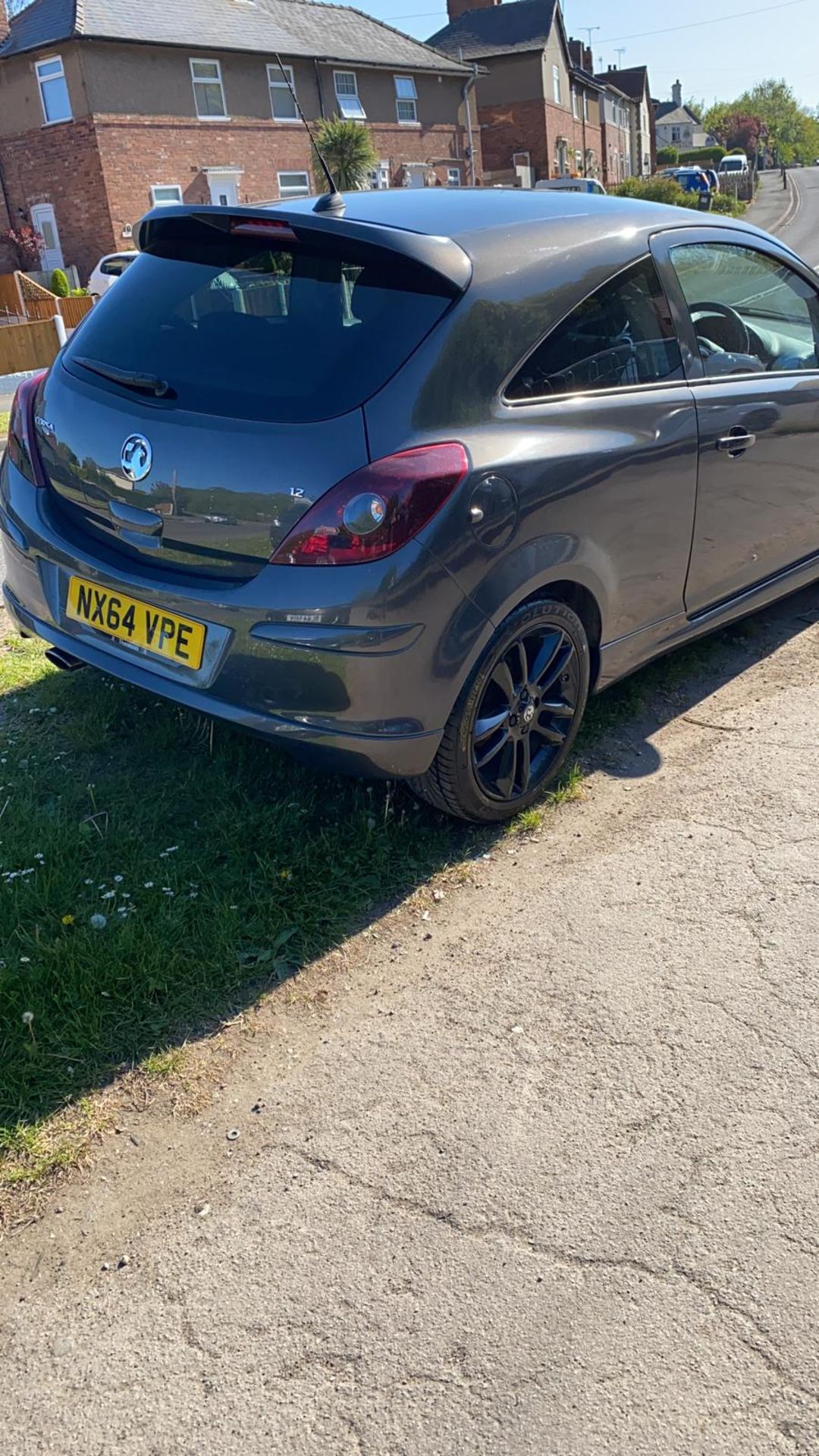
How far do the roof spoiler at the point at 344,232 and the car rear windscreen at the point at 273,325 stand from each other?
23 millimetres

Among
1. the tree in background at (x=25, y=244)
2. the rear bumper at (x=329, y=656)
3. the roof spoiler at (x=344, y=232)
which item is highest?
the tree in background at (x=25, y=244)

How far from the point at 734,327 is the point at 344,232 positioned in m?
2.03

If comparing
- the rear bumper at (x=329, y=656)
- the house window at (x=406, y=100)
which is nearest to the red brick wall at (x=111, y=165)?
the house window at (x=406, y=100)

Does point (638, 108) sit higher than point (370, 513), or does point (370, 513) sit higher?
point (638, 108)

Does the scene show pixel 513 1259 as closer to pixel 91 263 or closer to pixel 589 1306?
pixel 589 1306

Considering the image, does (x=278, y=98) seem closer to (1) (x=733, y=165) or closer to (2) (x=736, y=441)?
(2) (x=736, y=441)

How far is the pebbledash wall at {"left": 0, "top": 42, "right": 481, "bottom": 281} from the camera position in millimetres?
27656

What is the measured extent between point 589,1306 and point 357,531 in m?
1.76

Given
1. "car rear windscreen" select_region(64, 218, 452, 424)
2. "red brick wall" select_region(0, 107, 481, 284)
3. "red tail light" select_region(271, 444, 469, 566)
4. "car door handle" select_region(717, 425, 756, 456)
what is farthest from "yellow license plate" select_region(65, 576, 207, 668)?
"red brick wall" select_region(0, 107, 481, 284)

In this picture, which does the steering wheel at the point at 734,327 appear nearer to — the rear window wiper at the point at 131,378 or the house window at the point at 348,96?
the rear window wiper at the point at 131,378

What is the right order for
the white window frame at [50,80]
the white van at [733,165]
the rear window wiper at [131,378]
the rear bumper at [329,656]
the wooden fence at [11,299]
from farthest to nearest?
the white van at [733,165] → the white window frame at [50,80] → the wooden fence at [11,299] → the rear window wiper at [131,378] → the rear bumper at [329,656]

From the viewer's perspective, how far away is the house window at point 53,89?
27516 millimetres

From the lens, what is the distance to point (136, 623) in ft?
10.0

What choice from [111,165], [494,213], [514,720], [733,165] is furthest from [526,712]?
[733,165]
